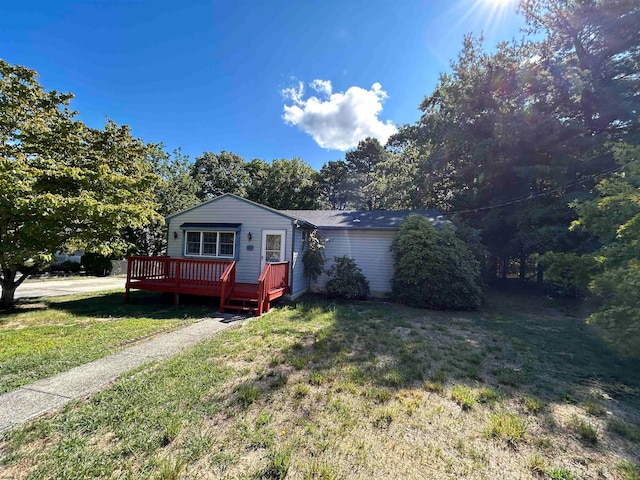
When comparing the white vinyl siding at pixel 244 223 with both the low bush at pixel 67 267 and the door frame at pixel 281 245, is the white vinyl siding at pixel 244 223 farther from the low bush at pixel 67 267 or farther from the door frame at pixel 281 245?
the low bush at pixel 67 267

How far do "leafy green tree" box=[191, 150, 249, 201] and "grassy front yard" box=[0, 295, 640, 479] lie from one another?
27096 mm

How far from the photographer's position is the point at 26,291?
34.3 ft

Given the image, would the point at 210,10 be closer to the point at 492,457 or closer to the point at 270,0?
the point at 270,0

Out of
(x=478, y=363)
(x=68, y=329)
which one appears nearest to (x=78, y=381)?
(x=68, y=329)

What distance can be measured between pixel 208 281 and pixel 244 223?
7.51ft

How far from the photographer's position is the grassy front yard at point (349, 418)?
2.26 metres

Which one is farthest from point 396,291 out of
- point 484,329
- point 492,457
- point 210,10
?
point 210,10

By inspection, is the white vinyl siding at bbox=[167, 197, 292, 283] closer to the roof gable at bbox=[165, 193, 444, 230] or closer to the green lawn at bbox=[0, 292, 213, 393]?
the roof gable at bbox=[165, 193, 444, 230]

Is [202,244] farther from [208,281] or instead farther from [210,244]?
[208,281]

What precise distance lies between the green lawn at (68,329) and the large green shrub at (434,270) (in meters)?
6.35

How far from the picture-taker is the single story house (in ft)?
30.3

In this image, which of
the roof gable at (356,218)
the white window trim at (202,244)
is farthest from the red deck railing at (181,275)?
the roof gable at (356,218)

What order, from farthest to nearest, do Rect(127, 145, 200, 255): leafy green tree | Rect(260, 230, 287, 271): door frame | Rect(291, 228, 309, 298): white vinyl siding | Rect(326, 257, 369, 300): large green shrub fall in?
Rect(127, 145, 200, 255): leafy green tree, Rect(326, 257, 369, 300): large green shrub, Rect(291, 228, 309, 298): white vinyl siding, Rect(260, 230, 287, 271): door frame

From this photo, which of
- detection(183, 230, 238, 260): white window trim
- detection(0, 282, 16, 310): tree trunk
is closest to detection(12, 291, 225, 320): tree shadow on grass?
detection(0, 282, 16, 310): tree trunk
